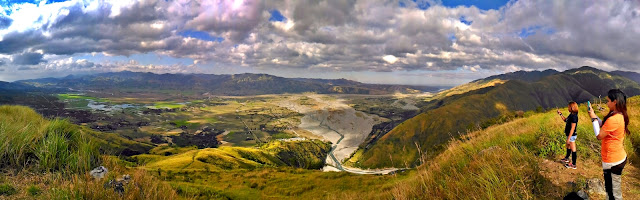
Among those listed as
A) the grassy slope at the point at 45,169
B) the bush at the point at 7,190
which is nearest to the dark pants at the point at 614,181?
the grassy slope at the point at 45,169

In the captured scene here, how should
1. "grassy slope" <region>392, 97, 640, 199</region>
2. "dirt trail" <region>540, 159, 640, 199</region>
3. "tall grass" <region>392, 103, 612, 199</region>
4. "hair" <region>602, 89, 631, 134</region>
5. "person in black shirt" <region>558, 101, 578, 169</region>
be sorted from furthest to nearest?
"person in black shirt" <region>558, 101, 578, 169</region> → "dirt trail" <region>540, 159, 640, 199</region> → "hair" <region>602, 89, 631, 134</region> → "grassy slope" <region>392, 97, 640, 199</region> → "tall grass" <region>392, 103, 612, 199</region>

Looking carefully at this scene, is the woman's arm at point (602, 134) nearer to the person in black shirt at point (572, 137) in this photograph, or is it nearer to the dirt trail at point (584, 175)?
the dirt trail at point (584, 175)

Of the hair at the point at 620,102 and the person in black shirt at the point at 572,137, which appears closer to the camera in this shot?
the hair at the point at 620,102

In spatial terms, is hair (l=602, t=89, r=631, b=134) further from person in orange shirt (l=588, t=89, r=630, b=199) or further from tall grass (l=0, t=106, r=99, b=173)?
tall grass (l=0, t=106, r=99, b=173)

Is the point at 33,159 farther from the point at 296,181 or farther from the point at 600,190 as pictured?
the point at 296,181

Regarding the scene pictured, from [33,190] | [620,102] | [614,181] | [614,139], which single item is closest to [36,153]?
[33,190]

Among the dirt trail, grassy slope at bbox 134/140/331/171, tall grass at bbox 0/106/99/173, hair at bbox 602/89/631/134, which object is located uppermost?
hair at bbox 602/89/631/134

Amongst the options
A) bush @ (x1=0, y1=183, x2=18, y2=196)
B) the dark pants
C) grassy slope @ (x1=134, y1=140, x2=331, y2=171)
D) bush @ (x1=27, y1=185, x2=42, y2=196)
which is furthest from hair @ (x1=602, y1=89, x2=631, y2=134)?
grassy slope @ (x1=134, y1=140, x2=331, y2=171)
